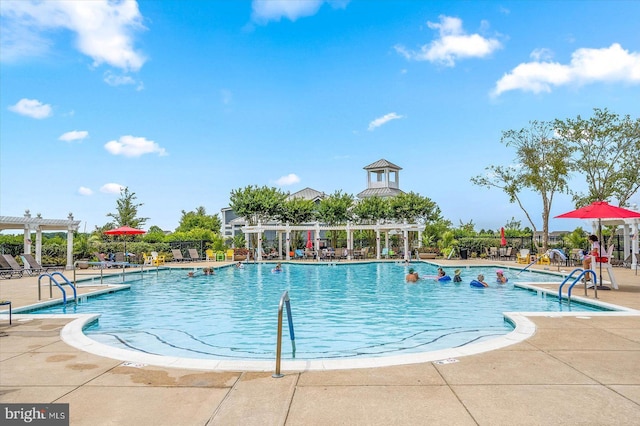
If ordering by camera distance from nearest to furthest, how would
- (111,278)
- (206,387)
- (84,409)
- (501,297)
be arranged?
(84,409), (206,387), (501,297), (111,278)

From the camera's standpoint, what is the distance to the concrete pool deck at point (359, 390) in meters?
3.56

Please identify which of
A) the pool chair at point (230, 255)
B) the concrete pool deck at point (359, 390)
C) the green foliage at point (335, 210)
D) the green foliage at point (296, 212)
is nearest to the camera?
the concrete pool deck at point (359, 390)

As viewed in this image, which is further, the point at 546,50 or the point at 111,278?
the point at 546,50

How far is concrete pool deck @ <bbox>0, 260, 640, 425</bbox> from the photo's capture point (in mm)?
3557

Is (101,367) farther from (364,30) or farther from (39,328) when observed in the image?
(364,30)

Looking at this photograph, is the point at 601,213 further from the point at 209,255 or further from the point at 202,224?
the point at 202,224

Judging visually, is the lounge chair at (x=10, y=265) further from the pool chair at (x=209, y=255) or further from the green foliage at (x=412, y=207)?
the green foliage at (x=412, y=207)

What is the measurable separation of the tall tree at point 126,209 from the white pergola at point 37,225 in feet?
80.5

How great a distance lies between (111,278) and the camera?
1891 centimetres

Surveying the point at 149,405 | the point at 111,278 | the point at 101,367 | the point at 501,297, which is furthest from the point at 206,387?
the point at 111,278

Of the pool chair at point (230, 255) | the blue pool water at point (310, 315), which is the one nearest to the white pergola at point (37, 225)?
the blue pool water at point (310, 315)

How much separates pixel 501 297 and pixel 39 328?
1165 centimetres

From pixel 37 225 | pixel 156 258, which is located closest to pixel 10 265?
pixel 37 225

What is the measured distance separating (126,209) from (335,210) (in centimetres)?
2575
